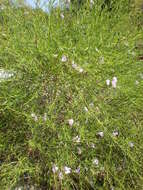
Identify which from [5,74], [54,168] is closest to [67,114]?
[54,168]

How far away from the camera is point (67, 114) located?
1923mm

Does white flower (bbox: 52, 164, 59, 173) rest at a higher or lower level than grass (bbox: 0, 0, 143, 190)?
lower

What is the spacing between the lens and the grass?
1.87 meters

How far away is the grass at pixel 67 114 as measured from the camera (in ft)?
6.14

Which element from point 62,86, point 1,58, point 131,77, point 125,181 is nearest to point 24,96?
point 62,86

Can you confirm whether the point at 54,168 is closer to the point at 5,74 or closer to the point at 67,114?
the point at 67,114

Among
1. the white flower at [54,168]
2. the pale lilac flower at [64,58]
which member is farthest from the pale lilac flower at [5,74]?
the white flower at [54,168]

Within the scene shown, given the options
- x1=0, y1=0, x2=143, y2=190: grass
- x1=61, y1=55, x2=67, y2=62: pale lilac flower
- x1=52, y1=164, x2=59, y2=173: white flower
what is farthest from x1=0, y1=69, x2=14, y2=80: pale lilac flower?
x1=52, y1=164, x2=59, y2=173: white flower

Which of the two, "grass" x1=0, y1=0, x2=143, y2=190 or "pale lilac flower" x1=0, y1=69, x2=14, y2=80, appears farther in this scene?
"pale lilac flower" x1=0, y1=69, x2=14, y2=80

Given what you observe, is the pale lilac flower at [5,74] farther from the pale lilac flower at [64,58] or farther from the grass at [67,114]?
the pale lilac flower at [64,58]

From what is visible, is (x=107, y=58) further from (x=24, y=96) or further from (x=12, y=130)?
(x=12, y=130)

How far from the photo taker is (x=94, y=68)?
193 centimetres

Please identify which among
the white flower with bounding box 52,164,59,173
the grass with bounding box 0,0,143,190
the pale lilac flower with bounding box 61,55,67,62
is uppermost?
the pale lilac flower with bounding box 61,55,67,62

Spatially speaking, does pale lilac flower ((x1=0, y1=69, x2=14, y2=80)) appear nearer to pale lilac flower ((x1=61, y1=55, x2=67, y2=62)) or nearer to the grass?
the grass
